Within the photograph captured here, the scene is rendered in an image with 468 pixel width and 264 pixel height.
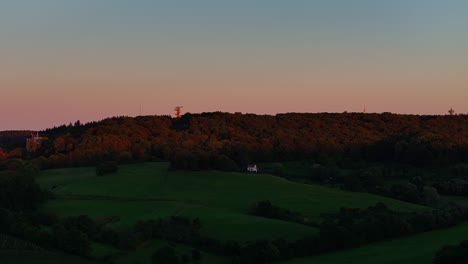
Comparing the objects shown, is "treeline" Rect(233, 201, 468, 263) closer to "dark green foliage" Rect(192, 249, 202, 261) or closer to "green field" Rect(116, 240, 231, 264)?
"green field" Rect(116, 240, 231, 264)

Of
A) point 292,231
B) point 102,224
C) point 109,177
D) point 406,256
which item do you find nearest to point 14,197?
point 109,177

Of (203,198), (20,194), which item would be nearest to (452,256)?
(203,198)

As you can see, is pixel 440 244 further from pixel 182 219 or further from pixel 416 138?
pixel 416 138

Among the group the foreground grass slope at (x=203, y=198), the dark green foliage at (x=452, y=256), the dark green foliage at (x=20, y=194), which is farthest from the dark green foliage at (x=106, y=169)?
the dark green foliage at (x=452, y=256)

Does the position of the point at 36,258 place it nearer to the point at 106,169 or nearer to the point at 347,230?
the point at 347,230

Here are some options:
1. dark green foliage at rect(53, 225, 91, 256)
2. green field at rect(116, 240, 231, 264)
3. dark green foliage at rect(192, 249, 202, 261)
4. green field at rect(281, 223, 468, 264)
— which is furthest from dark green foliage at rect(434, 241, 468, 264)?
dark green foliage at rect(53, 225, 91, 256)

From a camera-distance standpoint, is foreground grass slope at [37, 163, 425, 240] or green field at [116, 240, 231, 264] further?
foreground grass slope at [37, 163, 425, 240]
